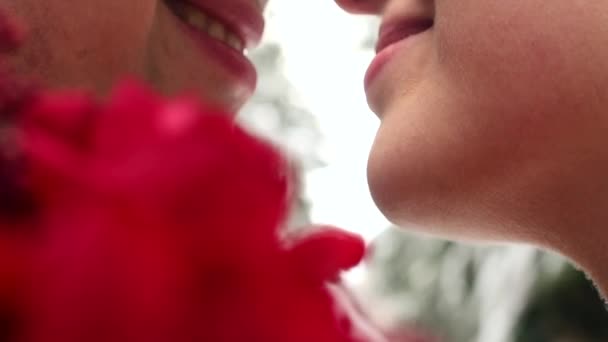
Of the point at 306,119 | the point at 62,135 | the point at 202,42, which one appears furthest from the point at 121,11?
the point at 306,119

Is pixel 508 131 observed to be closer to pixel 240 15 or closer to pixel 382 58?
pixel 382 58

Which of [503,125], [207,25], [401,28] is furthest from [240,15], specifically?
[503,125]

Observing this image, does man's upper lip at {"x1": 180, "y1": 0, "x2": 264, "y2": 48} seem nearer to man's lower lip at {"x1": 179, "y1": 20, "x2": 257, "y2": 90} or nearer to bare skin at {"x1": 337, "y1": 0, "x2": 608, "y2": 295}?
man's lower lip at {"x1": 179, "y1": 20, "x2": 257, "y2": 90}

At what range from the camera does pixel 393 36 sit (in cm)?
63

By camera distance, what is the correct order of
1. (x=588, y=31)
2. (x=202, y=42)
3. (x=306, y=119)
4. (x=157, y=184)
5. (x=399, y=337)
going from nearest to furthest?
1. (x=157, y=184)
2. (x=399, y=337)
3. (x=588, y=31)
4. (x=202, y=42)
5. (x=306, y=119)

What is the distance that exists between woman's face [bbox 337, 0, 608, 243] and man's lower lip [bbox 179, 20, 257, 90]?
145mm

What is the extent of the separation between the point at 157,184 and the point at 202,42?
429 mm

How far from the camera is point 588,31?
1.51ft

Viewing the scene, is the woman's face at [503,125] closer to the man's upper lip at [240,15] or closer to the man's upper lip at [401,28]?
the man's upper lip at [401,28]

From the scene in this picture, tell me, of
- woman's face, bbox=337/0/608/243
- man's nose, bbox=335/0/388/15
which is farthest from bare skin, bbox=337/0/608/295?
man's nose, bbox=335/0/388/15

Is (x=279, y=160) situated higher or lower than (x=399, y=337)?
higher

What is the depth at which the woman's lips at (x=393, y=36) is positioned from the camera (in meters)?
0.60

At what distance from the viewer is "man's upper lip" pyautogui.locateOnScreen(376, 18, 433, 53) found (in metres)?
0.61

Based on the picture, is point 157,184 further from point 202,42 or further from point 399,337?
point 202,42
